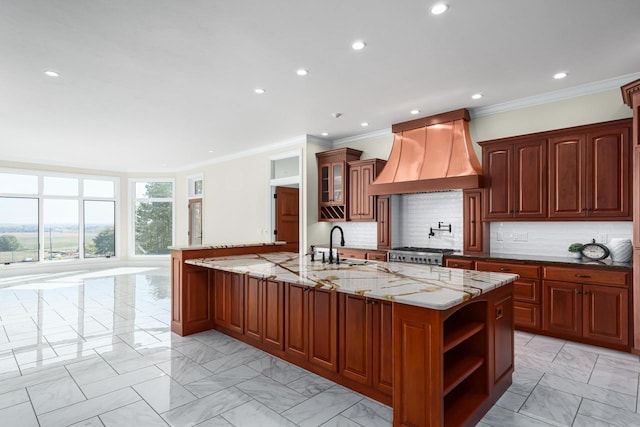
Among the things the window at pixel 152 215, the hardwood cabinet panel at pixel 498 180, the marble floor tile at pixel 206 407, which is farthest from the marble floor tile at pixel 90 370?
the window at pixel 152 215

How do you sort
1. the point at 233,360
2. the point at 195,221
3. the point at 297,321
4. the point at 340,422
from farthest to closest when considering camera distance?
the point at 195,221 → the point at 233,360 → the point at 297,321 → the point at 340,422

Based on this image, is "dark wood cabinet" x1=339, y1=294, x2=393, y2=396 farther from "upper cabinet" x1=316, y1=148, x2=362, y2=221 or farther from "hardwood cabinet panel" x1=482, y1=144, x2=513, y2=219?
"upper cabinet" x1=316, y1=148, x2=362, y2=221

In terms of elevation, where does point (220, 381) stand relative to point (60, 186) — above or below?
below

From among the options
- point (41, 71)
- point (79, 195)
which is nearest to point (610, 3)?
point (41, 71)

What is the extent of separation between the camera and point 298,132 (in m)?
6.39

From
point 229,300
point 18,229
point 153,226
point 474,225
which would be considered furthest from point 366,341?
point 18,229

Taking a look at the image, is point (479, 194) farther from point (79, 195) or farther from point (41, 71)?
point (79, 195)

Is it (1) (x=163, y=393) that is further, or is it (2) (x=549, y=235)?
(2) (x=549, y=235)

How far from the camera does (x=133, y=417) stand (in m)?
2.40

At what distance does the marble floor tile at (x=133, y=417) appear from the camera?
7.62ft

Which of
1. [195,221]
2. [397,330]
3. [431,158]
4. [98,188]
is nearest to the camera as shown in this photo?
[397,330]

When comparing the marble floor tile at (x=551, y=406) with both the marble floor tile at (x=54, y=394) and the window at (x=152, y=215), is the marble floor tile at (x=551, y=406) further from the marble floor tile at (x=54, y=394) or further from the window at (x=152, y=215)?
the window at (x=152, y=215)

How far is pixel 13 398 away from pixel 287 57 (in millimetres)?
3737

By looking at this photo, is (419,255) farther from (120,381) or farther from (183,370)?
(120,381)
